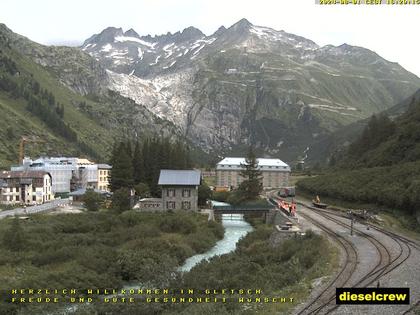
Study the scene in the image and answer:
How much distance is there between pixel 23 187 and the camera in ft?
356

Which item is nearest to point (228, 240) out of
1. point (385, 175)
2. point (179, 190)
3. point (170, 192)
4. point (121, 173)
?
point (179, 190)

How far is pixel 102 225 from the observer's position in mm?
72875

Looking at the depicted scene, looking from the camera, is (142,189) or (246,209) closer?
(246,209)

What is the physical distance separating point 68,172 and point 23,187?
3248 centimetres

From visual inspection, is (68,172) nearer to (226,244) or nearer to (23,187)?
(23,187)

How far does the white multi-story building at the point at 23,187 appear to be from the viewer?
106938 millimetres

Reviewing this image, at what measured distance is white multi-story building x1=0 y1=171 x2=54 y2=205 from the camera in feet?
351

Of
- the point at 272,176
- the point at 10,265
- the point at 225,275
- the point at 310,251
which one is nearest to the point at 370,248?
the point at 310,251

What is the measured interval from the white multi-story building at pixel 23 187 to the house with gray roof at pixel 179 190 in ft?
127

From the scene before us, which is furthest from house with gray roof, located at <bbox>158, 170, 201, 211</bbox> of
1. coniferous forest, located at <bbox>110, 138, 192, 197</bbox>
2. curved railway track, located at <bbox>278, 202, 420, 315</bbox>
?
curved railway track, located at <bbox>278, 202, 420, 315</bbox>

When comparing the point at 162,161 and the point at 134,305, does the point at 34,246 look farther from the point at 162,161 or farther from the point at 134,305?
the point at 162,161

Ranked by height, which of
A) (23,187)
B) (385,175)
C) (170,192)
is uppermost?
(385,175)

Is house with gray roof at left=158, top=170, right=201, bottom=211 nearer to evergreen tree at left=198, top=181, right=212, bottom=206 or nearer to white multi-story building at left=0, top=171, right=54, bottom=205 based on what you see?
evergreen tree at left=198, top=181, right=212, bottom=206

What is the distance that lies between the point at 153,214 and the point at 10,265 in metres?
33.8
